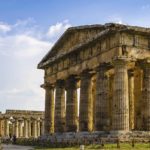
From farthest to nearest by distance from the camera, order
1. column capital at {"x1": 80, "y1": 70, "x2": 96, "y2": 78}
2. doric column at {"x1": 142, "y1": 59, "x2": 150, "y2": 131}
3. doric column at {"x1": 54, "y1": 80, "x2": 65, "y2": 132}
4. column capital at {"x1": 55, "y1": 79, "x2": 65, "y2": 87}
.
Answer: column capital at {"x1": 55, "y1": 79, "x2": 65, "y2": 87} < doric column at {"x1": 54, "y1": 80, "x2": 65, "y2": 132} < column capital at {"x1": 80, "y1": 70, "x2": 96, "y2": 78} < doric column at {"x1": 142, "y1": 59, "x2": 150, "y2": 131}

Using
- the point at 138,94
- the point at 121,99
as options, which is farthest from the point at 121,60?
the point at 138,94

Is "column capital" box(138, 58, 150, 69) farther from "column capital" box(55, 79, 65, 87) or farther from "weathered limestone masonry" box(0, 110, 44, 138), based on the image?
"weathered limestone masonry" box(0, 110, 44, 138)

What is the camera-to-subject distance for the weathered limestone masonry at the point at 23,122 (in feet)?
323

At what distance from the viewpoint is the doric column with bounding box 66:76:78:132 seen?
53978 mm

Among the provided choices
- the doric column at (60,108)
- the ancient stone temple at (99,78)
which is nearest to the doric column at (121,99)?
the ancient stone temple at (99,78)

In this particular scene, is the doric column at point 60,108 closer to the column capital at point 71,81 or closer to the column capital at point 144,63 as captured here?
the column capital at point 71,81

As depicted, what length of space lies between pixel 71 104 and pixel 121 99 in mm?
12450

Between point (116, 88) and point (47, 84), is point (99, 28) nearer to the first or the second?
point (116, 88)

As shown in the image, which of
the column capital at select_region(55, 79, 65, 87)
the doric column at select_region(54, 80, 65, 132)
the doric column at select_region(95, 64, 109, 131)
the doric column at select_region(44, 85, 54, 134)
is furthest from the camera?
the doric column at select_region(44, 85, 54, 134)

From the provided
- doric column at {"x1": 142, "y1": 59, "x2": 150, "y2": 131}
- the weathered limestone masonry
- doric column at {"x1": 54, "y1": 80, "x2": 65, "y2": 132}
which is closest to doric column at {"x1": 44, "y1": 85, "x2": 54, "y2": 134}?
doric column at {"x1": 54, "y1": 80, "x2": 65, "y2": 132}

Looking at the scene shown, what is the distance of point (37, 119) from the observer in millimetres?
99875

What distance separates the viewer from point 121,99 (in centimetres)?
4269

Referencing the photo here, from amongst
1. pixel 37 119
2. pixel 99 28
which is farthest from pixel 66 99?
pixel 37 119

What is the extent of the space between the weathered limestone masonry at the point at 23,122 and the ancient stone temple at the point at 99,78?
122 ft
